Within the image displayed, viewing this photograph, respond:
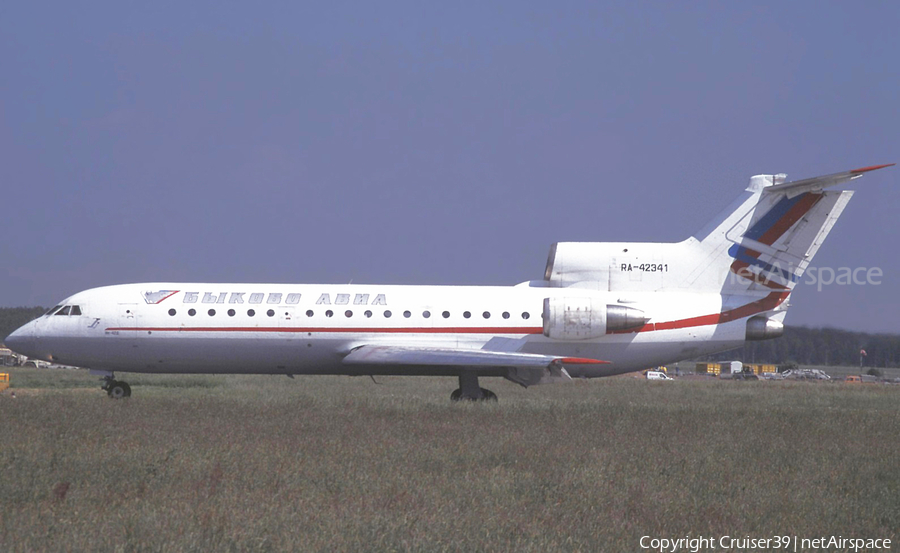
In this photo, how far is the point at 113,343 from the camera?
2106 centimetres

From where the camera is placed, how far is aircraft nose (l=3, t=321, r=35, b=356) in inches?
839

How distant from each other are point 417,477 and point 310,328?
11275 mm

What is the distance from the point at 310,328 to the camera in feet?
69.0

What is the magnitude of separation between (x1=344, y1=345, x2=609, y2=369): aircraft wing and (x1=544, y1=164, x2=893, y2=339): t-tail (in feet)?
9.33

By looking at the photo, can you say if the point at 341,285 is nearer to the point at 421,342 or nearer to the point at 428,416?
the point at 421,342

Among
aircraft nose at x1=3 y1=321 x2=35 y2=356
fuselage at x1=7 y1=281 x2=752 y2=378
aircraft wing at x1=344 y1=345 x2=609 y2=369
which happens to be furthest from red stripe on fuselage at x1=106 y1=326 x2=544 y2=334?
aircraft nose at x1=3 y1=321 x2=35 y2=356

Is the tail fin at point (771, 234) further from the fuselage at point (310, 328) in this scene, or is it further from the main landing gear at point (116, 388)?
the main landing gear at point (116, 388)

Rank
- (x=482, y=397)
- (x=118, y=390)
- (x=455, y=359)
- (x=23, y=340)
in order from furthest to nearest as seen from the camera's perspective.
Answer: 1. (x=482, y=397)
2. (x=23, y=340)
3. (x=118, y=390)
4. (x=455, y=359)

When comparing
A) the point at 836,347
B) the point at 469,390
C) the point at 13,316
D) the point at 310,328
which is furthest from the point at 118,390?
the point at 13,316

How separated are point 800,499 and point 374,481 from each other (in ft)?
15.4

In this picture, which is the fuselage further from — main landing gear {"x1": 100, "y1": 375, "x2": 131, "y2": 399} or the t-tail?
the t-tail

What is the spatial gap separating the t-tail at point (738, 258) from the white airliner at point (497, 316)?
30mm

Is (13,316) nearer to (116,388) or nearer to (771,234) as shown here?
(116,388)

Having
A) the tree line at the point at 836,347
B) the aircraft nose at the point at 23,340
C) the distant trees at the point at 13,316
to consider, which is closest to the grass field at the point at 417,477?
the aircraft nose at the point at 23,340
